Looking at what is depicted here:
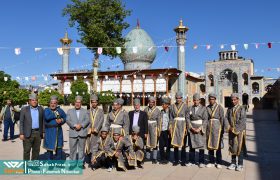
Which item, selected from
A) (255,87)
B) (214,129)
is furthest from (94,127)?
(255,87)

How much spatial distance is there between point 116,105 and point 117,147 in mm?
1075

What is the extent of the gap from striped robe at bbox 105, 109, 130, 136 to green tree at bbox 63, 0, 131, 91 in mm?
14955

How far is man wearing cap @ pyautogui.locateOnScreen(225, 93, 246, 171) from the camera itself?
269 inches

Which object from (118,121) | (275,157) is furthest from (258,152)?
(118,121)

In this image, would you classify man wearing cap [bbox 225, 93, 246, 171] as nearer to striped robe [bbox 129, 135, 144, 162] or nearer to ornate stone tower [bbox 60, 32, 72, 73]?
striped robe [bbox 129, 135, 144, 162]

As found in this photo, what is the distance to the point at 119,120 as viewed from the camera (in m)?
7.33

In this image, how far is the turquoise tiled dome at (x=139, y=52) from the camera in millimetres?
40469

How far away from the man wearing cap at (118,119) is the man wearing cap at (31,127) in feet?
4.94

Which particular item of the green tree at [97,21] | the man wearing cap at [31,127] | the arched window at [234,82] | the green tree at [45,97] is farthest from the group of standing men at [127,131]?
the arched window at [234,82]

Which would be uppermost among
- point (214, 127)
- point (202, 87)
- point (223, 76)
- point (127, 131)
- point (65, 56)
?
point (65, 56)

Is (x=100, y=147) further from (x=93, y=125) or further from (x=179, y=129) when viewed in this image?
(x=179, y=129)

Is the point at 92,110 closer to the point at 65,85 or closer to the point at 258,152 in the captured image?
the point at 258,152

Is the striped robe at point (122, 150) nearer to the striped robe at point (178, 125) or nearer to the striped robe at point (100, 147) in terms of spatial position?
the striped robe at point (100, 147)

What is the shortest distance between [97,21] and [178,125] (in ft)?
53.7
